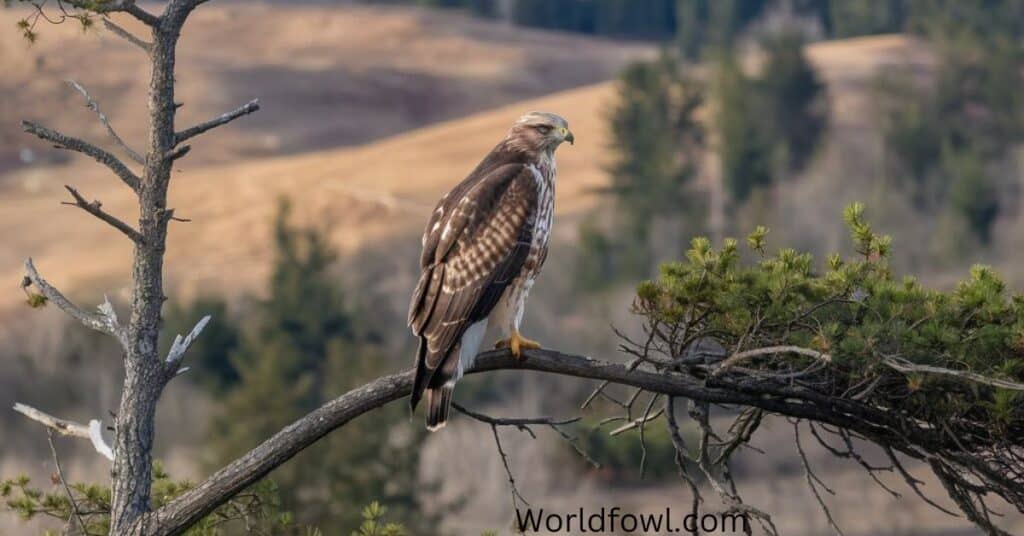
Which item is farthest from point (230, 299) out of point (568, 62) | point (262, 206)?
point (568, 62)

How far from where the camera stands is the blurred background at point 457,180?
36875 mm

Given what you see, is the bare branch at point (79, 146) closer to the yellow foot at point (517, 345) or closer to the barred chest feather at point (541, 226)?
the yellow foot at point (517, 345)

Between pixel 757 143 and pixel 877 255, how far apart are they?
6242 cm

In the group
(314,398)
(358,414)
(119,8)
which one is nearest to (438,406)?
(358,414)

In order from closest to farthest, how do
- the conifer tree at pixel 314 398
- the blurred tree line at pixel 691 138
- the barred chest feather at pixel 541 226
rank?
1. the barred chest feather at pixel 541 226
2. the conifer tree at pixel 314 398
3. the blurred tree line at pixel 691 138

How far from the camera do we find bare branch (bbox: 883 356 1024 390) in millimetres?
6156

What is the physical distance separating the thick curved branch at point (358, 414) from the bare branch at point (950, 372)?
42 centimetres

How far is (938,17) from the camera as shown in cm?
8394

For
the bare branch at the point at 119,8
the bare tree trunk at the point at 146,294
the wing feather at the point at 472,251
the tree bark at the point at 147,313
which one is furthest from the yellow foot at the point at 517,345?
the bare branch at the point at 119,8

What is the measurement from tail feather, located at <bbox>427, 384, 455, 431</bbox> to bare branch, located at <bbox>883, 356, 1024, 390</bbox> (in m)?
2.02

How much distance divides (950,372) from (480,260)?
2.50 m

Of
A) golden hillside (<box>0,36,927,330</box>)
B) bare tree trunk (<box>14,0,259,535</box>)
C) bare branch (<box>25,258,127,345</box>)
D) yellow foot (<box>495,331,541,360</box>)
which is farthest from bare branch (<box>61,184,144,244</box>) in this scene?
golden hillside (<box>0,36,927,330</box>)

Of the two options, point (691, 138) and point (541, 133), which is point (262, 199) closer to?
point (691, 138)

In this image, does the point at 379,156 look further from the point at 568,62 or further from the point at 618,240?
the point at 568,62
